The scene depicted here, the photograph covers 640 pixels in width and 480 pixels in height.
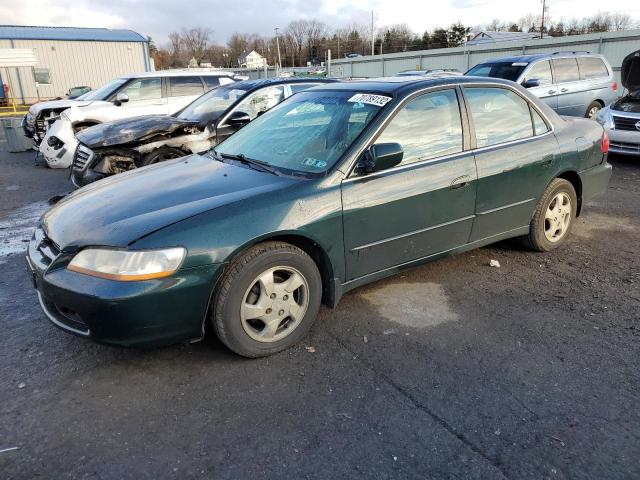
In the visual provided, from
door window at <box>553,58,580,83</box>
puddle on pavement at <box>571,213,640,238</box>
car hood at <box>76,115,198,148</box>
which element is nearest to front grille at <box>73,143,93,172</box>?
car hood at <box>76,115,198,148</box>

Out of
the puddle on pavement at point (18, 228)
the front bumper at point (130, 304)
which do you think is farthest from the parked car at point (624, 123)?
the puddle on pavement at point (18, 228)

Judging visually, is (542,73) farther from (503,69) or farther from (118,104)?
(118,104)

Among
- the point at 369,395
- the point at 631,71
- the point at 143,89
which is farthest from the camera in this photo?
the point at 143,89

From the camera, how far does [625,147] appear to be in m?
8.84

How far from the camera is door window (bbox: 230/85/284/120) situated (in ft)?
24.3

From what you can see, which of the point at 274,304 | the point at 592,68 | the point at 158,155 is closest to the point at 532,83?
the point at 592,68

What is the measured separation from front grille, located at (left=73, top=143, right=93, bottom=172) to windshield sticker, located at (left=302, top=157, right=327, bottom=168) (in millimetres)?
4317

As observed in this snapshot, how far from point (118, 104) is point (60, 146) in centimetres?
145

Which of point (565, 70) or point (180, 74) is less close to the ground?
point (180, 74)

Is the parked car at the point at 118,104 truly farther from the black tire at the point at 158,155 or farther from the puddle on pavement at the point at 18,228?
the black tire at the point at 158,155

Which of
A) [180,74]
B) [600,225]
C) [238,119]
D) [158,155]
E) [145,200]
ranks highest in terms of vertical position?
[180,74]

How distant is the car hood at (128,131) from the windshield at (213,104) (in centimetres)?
52

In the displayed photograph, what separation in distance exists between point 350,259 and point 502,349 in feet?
3.68

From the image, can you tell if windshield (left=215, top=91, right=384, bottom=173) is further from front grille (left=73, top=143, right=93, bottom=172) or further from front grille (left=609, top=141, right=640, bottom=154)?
front grille (left=609, top=141, right=640, bottom=154)
